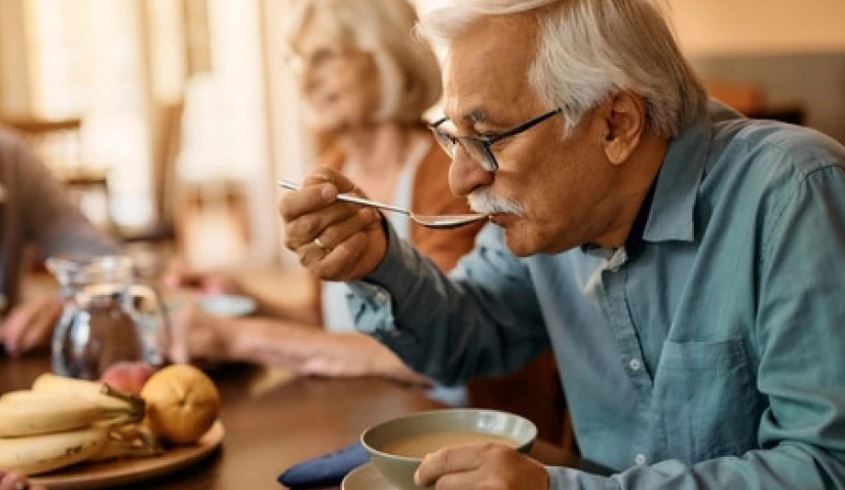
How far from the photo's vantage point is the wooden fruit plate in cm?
124

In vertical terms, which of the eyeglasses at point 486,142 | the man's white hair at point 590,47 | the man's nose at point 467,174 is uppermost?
the man's white hair at point 590,47

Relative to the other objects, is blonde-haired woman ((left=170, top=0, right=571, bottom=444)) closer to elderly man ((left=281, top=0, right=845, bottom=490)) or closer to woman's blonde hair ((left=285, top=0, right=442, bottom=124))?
woman's blonde hair ((left=285, top=0, right=442, bottom=124))

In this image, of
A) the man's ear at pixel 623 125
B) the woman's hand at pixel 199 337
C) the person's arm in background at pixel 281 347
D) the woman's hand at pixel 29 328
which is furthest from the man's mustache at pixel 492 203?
the woman's hand at pixel 29 328

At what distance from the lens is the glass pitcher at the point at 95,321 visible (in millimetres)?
1635

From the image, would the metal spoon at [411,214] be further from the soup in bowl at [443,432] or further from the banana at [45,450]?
the banana at [45,450]

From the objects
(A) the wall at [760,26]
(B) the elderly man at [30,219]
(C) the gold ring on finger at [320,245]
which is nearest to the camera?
(C) the gold ring on finger at [320,245]

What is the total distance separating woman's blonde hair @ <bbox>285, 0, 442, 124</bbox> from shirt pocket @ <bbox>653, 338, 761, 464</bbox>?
1046mm

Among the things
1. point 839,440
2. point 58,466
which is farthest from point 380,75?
point 839,440

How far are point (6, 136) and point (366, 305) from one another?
1.30 metres

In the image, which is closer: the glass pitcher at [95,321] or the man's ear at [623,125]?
the man's ear at [623,125]

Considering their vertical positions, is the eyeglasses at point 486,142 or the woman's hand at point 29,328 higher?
the eyeglasses at point 486,142

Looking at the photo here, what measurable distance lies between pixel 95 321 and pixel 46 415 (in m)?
0.41

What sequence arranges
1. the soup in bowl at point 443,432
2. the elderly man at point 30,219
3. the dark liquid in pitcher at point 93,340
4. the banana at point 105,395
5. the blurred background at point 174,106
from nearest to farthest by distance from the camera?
the soup in bowl at point 443,432
the banana at point 105,395
the dark liquid in pitcher at point 93,340
the elderly man at point 30,219
the blurred background at point 174,106

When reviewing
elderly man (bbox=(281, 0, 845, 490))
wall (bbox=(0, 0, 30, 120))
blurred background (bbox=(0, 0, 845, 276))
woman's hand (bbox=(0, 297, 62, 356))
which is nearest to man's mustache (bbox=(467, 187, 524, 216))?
elderly man (bbox=(281, 0, 845, 490))
